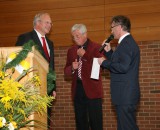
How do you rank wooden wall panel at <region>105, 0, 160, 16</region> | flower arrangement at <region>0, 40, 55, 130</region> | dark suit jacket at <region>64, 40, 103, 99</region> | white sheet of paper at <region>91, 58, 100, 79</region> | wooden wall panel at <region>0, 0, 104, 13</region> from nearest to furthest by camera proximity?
flower arrangement at <region>0, 40, 55, 130</region>
white sheet of paper at <region>91, 58, 100, 79</region>
dark suit jacket at <region>64, 40, 103, 99</region>
wooden wall panel at <region>105, 0, 160, 16</region>
wooden wall panel at <region>0, 0, 104, 13</region>

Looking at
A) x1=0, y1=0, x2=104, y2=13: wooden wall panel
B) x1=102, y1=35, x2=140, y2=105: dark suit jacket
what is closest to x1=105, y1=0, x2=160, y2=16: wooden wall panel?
x1=0, y1=0, x2=104, y2=13: wooden wall panel

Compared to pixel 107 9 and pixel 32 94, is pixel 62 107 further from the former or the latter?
pixel 32 94

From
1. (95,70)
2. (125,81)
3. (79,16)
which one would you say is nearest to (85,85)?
(95,70)

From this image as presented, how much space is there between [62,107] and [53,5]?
1829 millimetres

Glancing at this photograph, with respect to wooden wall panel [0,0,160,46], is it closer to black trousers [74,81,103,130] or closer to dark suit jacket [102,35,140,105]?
black trousers [74,81,103,130]

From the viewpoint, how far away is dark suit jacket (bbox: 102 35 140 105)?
9.75 feet

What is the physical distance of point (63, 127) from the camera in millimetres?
5117

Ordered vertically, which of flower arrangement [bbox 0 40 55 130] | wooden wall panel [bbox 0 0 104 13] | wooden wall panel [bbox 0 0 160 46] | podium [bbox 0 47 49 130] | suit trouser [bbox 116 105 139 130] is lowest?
suit trouser [bbox 116 105 139 130]

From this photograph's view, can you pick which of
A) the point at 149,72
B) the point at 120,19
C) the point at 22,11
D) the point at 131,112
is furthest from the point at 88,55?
the point at 22,11

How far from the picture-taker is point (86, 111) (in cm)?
377

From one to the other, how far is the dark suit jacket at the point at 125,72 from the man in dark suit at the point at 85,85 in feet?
1.94

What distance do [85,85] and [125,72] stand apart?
777mm

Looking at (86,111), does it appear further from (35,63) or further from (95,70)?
(35,63)

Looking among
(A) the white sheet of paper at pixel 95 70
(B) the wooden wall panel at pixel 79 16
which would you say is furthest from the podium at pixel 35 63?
(B) the wooden wall panel at pixel 79 16
